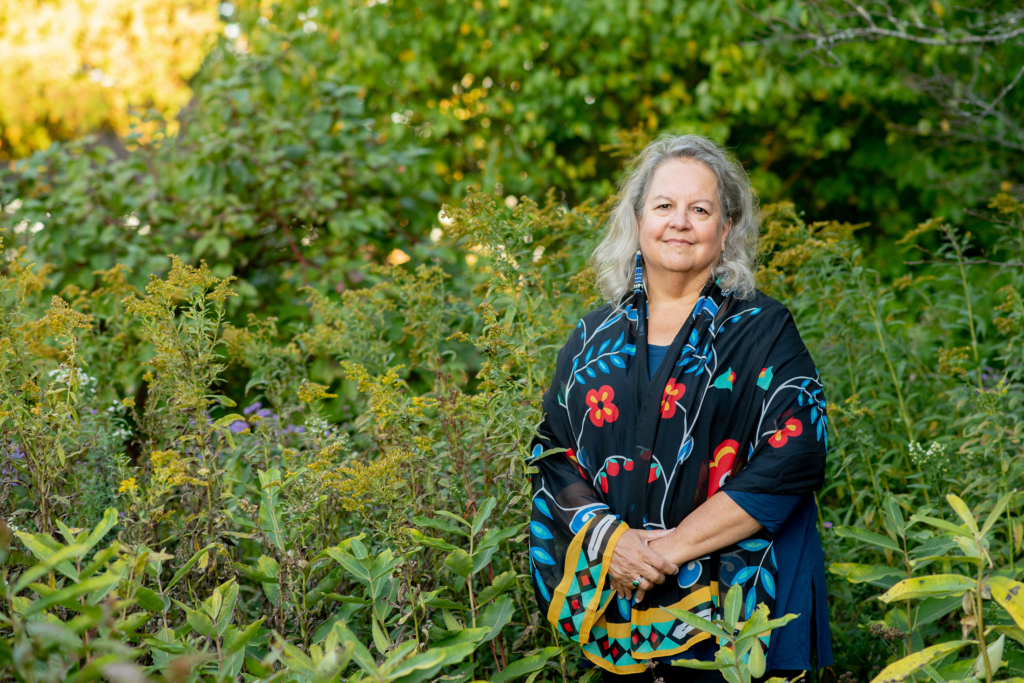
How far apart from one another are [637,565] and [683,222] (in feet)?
2.86

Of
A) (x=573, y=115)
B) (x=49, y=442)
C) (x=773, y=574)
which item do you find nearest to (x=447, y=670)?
(x=773, y=574)

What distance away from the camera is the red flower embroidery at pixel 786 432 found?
183cm

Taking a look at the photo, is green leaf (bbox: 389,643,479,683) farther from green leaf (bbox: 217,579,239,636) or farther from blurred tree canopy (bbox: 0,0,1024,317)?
blurred tree canopy (bbox: 0,0,1024,317)

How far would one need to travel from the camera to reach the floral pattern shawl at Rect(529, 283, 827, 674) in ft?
6.07

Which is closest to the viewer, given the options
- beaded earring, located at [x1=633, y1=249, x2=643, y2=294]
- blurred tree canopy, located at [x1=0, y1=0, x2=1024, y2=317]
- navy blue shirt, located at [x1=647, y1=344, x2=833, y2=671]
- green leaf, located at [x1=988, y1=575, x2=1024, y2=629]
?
green leaf, located at [x1=988, y1=575, x2=1024, y2=629]

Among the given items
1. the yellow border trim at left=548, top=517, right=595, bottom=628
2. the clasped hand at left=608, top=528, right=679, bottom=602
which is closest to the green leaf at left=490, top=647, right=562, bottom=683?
the yellow border trim at left=548, top=517, right=595, bottom=628

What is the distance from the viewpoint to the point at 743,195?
222 centimetres

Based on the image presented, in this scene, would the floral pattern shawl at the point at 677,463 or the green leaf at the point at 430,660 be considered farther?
the floral pattern shawl at the point at 677,463

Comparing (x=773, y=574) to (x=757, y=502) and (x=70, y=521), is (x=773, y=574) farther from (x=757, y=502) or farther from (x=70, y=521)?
(x=70, y=521)

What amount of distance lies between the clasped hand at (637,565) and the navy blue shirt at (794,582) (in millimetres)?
188

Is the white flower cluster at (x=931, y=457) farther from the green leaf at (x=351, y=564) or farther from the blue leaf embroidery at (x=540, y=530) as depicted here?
the green leaf at (x=351, y=564)

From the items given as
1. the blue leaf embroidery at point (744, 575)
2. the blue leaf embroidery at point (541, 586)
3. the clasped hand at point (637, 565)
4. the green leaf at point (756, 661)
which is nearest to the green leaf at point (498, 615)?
the blue leaf embroidery at point (541, 586)

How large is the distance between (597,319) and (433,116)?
4080mm

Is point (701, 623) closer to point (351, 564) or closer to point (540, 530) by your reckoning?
point (540, 530)
